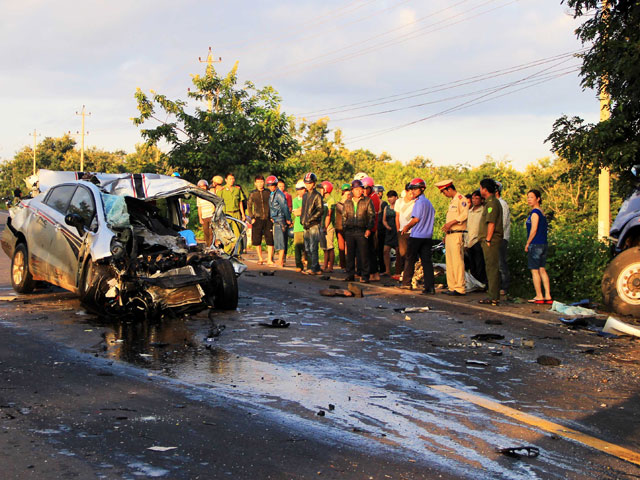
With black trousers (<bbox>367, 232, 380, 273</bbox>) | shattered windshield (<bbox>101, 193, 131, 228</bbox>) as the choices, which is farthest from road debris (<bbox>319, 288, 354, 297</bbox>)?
shattered windshield (<bbox>101, 193, 131, 228</bbox>)

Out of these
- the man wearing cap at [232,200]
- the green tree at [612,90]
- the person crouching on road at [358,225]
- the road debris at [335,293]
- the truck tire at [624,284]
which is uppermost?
the green tree at [612,90]

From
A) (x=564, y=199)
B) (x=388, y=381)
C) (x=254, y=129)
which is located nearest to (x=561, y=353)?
(x=388, y=381)

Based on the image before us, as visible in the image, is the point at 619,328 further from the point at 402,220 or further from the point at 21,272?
the point at 21,272

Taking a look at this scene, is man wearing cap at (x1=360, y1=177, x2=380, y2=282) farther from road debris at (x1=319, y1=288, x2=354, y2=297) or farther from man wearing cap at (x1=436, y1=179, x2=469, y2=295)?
road debris at (x1=319, y1=288, x2=354, y2=297)

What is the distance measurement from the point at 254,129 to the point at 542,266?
2163cm

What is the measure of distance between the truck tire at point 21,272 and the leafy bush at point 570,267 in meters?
8.40

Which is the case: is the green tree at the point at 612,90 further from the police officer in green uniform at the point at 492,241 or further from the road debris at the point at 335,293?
the road debris at the point at 335,293

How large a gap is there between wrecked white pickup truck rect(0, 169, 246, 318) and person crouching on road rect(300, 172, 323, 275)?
4.51m

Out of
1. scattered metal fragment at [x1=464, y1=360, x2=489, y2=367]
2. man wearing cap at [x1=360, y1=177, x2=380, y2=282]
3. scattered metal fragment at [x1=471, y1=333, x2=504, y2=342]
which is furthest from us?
man wearing cap at [x1=360, y1=177, x2=380, y2=282]

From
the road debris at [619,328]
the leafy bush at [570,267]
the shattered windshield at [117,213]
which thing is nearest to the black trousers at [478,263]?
the leafy bush at [570,267]

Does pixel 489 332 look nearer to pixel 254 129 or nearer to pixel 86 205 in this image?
pixel 86 205

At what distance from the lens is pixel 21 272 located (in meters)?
11.3

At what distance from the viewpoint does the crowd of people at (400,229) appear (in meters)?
11.8

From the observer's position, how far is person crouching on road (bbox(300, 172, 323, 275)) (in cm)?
1581
